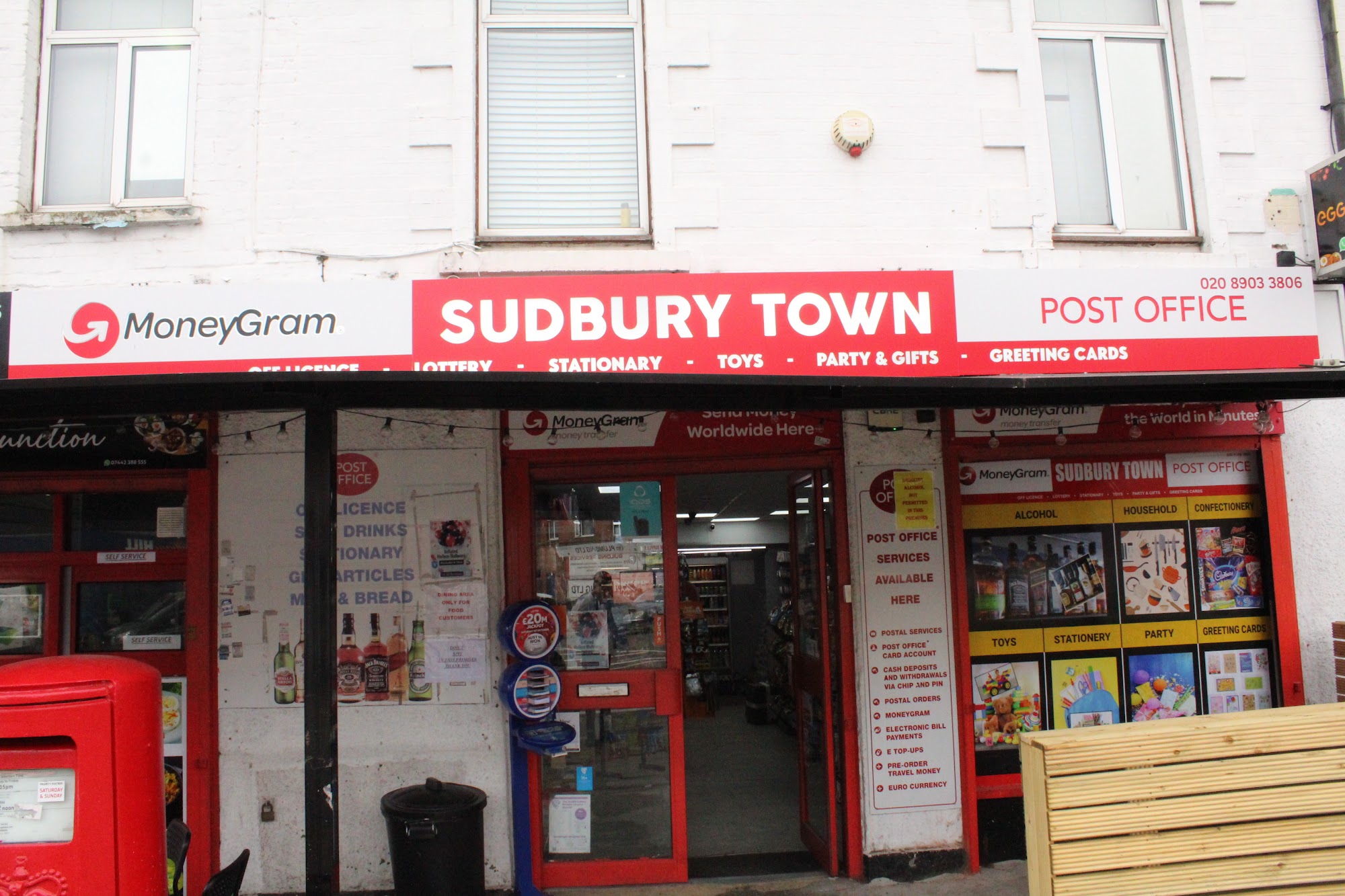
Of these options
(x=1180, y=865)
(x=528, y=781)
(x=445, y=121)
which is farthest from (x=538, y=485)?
(x=1180, y=865)

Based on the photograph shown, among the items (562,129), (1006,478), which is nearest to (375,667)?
(562,129)

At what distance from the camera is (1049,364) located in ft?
14.5

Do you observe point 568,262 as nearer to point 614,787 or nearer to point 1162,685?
point 614,787

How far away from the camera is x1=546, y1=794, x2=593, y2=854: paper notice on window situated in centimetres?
560

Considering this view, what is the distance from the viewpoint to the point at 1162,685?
19.0 ft

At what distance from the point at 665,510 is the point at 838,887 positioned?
246cm

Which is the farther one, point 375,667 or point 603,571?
point 603,571

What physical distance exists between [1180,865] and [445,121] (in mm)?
5303

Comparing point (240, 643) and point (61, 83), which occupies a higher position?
point (61, 83)

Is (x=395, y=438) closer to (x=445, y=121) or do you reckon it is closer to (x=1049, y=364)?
(x=445, y=121)

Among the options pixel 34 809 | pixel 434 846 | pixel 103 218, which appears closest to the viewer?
pixel 34 809

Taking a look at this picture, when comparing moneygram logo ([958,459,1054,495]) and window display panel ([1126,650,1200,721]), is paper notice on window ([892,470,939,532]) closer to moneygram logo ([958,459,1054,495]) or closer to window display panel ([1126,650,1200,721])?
moneygram logo ([958,459,1054,495])

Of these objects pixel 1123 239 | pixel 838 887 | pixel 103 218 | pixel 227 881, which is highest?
pixel 103 218

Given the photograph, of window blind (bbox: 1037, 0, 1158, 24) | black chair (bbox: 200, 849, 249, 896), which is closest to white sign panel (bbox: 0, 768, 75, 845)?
black chair (bbox: 200, 849, 249, 896)
